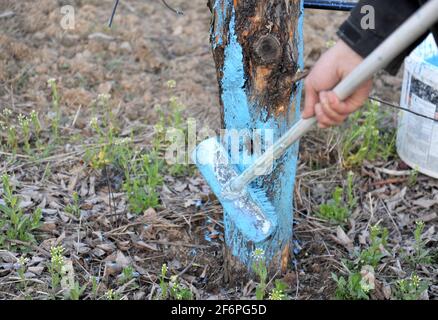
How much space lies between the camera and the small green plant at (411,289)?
2.41 metres

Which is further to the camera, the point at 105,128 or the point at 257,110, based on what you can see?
the point at 105,128

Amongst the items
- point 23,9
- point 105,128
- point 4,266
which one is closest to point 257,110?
point 4,266

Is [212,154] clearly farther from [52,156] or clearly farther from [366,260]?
[52,156]

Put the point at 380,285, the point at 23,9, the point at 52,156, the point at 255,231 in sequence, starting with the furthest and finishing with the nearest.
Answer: the point at 23,9 < the point at 52,156 < the point at 380,285 < the point at 255,231

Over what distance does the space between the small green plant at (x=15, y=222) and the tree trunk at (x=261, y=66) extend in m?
0.92

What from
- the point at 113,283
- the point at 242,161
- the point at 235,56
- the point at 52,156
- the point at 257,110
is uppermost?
the point at 235,56

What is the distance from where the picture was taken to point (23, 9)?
4.38 meters

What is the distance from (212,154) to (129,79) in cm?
166

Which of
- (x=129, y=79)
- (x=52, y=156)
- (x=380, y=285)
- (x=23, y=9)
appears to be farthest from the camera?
(x=23, y=9)

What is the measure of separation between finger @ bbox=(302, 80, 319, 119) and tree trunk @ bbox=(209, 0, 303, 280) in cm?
25

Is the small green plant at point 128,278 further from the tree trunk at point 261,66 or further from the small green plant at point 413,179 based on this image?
the small green plant at point 413,179

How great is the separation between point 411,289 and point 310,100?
91 cm

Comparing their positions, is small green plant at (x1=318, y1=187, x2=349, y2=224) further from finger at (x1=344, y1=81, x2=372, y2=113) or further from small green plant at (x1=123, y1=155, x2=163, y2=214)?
finger at (x1=344, y1=81, x2=372, y2=113)
